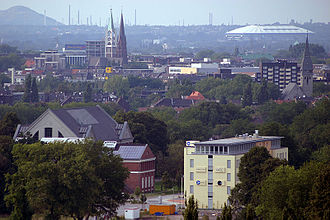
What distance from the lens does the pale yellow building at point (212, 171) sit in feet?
253

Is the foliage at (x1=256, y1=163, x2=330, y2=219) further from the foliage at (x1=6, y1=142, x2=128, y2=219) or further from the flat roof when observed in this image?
the flat roof

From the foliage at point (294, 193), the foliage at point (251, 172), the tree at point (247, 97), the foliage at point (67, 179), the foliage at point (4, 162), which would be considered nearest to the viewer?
the foliage at point (294, 193)

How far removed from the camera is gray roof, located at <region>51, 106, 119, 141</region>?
293 ft

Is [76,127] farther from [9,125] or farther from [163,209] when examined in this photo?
[163,209]

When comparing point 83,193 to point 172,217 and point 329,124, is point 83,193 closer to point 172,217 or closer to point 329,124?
point 172,217

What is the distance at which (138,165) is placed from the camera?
85.4 meters

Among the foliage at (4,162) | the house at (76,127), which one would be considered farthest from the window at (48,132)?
the foliage at (4,162)

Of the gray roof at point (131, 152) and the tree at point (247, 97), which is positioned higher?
the gray roof at point (131, 152)

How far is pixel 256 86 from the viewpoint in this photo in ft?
640

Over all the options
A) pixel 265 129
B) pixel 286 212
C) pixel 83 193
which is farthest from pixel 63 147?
pixel 265 129

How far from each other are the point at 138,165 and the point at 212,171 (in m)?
9.15

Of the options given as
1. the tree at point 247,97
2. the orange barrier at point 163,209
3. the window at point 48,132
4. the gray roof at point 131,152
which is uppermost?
the window at point 48,132

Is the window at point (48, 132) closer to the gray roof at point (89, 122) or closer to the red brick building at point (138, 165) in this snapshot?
the gray roof at point (89, 122)

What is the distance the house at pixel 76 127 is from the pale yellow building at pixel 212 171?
1184cm
